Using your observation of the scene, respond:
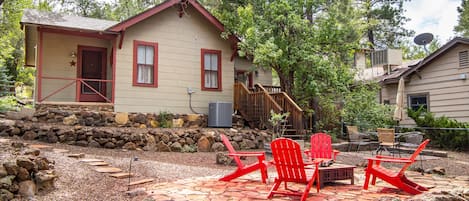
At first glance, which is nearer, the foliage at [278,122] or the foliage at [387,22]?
the foliage at [278,122]

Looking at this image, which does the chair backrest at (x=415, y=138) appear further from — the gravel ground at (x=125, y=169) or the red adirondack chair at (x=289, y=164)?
the red adirondack chair at (x=289, y=164)

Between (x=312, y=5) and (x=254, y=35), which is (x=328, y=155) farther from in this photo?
(x=312, y=5)

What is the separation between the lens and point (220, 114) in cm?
1182

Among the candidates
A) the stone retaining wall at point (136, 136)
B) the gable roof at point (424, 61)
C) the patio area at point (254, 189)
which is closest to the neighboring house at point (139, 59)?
the stone retaining wall at point (136, 136)

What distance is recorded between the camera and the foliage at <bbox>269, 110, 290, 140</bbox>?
1041 cm

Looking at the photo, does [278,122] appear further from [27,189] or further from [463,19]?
[463,19]

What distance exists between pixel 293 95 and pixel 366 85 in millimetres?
3492

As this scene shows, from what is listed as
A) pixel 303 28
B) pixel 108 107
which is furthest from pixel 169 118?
pixel 303 28

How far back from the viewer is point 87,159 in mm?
7332

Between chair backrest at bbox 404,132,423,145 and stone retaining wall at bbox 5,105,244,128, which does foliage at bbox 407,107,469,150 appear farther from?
stone retaining wall at bbox 5,105,244,128

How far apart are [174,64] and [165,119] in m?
1.89

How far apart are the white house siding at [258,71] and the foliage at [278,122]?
138 inches

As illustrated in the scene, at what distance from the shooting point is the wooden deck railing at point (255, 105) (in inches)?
456

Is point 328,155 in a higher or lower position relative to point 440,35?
lower
